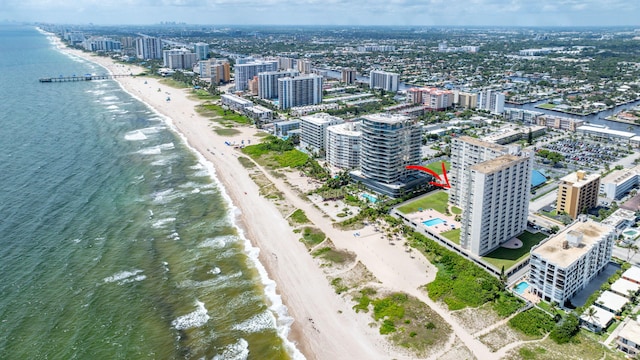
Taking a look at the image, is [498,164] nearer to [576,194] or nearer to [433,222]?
[433,222]

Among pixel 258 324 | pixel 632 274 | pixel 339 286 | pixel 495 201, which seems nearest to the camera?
pixel 258 324

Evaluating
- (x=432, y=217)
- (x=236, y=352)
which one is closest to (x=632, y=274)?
(x=432, y=217)

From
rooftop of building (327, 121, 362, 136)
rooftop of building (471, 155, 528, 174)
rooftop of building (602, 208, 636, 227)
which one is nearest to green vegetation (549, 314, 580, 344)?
rooftop of building (471, 155, 528, 174)

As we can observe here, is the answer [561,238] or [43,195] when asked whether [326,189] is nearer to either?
[561,238]

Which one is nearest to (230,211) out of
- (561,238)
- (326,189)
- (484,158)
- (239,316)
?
(326,189)

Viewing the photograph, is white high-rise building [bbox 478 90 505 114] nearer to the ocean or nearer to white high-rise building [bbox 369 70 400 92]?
white high-rise building [bbox 369 70 400 92]

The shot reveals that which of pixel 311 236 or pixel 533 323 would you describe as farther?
pixel 311 236
